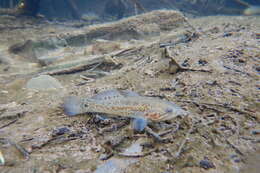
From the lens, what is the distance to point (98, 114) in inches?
103

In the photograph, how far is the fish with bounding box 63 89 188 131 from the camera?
228cm

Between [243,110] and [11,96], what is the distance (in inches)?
184

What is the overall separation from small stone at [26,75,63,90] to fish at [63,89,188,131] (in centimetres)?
221

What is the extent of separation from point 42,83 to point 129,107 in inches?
128

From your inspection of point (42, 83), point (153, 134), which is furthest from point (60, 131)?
point (42, 83)

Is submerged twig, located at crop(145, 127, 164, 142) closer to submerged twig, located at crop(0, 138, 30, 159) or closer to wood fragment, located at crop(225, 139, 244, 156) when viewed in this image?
wood fragment, located at crop(225, 139, 244, 156)

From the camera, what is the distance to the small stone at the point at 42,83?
4.69m

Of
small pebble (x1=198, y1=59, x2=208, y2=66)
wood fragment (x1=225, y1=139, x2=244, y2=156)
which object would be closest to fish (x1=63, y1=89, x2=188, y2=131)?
wood fragment (x1=225, y1=139, x2=244, y2=156)

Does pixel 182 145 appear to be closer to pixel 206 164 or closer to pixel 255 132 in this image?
pixel 206 164

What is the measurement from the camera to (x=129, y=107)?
95.3 inches

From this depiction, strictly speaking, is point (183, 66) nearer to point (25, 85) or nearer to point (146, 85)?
point (146, 85)

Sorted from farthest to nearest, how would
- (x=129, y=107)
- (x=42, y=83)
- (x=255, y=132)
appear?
(x=42, y=83), (x=129, y=107), (x=255, y=132)

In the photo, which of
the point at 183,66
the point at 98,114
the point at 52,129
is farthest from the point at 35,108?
the point at 183,66

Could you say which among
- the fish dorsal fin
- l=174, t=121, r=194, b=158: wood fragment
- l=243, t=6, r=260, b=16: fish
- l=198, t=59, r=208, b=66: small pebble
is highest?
l=243, t=6, r=260, b=16: fish
